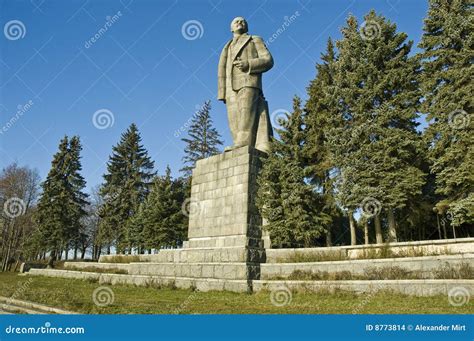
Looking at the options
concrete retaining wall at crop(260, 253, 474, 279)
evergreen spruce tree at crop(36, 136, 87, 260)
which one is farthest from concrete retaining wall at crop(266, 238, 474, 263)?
evergreen spruce tree at crop(36, 136, 87, 260)

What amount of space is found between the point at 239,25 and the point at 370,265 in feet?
33.9

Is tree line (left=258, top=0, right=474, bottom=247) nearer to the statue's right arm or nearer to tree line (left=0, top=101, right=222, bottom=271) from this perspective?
the statue's right arm

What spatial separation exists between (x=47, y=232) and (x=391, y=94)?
27.0 meters

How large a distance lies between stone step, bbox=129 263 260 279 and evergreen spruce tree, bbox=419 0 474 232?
767 cm

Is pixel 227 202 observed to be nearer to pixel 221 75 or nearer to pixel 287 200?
pixel 287 200

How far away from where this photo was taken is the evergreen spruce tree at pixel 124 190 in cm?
3444

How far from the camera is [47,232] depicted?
30141 millimetres

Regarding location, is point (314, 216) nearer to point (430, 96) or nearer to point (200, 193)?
point (200, 193)

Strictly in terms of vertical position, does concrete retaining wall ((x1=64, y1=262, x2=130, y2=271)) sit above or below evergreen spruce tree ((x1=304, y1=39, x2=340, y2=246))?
below

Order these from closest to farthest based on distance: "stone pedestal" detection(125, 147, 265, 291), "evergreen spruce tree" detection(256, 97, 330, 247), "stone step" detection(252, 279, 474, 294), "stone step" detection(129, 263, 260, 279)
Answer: "stone step" detection(252, 279, 474, 294), "stone step" detection(129, 263, 260, 279), "stone pedestal" detection(125, 147, 265, 291), "evergreen spruce tree" detection(256, 97, 330, 247)

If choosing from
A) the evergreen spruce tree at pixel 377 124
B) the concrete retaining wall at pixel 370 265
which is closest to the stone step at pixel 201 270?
the concrete retaining wall at pixel 370 265

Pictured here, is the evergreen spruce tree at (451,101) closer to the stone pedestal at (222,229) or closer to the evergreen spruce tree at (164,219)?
the stone pedestal at (222,229)

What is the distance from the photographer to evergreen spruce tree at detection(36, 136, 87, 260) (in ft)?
98.9

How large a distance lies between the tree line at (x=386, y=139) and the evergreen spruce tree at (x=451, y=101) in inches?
1.4
